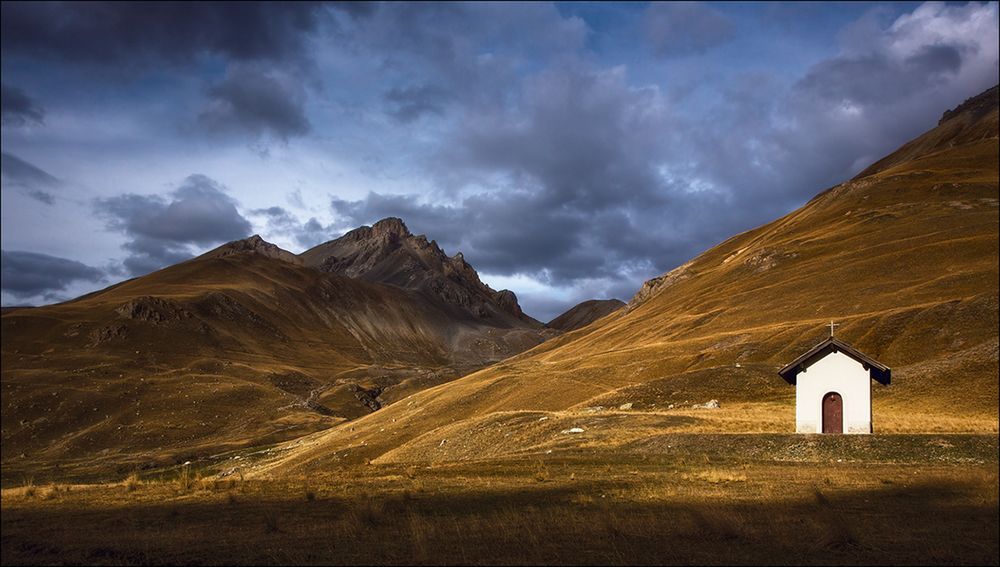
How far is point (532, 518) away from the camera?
16.2 meters

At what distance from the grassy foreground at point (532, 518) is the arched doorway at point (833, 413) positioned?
41.0 ft

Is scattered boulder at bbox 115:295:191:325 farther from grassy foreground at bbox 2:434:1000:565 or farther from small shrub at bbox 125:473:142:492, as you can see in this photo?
grassy foreground at bbox 2:434:1000:565

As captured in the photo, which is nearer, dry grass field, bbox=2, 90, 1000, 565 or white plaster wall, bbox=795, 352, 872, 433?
dry grass field, bbox=2, 90, 1000, 565

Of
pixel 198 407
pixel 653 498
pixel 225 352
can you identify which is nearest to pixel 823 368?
pixel 653 498

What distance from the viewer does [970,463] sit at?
26.0 meters

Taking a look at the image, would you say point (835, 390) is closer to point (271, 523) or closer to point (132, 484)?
point (271, 523)

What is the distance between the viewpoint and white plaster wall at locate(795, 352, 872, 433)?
3922 cm

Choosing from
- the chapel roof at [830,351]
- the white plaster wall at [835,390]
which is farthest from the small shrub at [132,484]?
the chapel roof at [830,351]

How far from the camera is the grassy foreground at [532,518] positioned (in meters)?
12.6

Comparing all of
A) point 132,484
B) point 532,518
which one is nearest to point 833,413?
point 532,518

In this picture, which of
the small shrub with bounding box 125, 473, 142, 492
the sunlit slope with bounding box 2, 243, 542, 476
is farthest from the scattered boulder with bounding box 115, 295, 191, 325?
the small shrub with bounding box 125, 473, 142, 492

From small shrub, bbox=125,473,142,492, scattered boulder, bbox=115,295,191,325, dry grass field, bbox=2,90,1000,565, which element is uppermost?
scattered boulder, bbox=115,295,191,325

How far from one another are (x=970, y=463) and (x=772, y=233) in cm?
13791

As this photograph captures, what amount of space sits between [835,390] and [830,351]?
2512 millimetres
